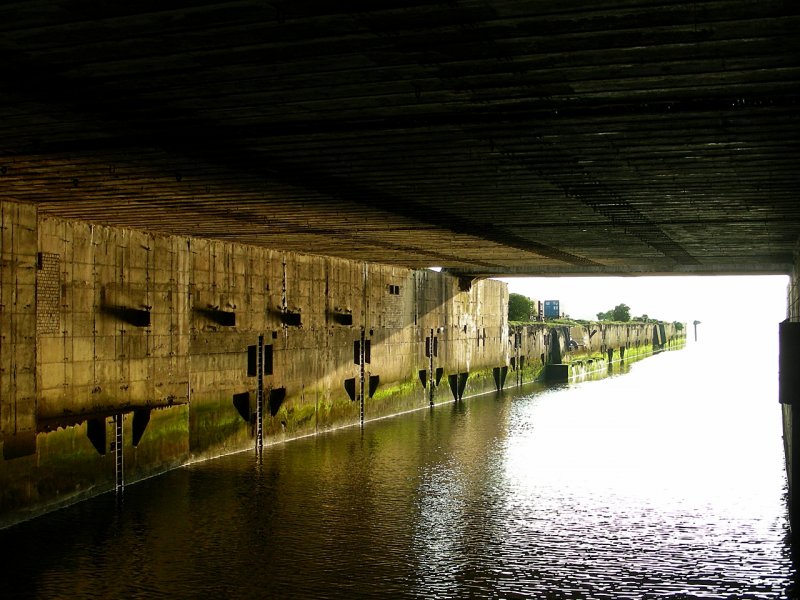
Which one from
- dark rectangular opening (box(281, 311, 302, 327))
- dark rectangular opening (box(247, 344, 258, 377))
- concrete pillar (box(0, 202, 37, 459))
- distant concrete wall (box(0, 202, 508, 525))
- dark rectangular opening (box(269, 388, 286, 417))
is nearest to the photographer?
concrete pillar (box(0, 202, 37, 459))

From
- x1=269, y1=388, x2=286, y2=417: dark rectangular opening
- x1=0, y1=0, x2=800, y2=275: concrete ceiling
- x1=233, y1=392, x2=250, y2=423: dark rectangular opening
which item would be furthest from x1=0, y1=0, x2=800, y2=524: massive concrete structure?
x1=269, y1=388, x2=286, y2=417: dark rectangular opening

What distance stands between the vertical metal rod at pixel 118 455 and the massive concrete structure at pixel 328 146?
50 cm

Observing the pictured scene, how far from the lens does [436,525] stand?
1238cm

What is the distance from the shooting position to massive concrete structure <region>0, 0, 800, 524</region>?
5.10 metres

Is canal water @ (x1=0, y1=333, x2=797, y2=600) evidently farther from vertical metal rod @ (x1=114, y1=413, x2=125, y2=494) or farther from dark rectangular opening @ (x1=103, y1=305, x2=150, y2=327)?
dark rectangular opening @ (x1=103, y1=305, x2=150, y2=327)

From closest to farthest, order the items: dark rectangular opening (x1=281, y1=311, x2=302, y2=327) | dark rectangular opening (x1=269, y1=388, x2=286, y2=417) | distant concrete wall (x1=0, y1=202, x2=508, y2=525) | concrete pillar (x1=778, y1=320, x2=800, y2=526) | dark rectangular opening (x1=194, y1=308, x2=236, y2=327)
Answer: concrete pillar (x1=778, y1=320, x2=800, y2=526)
distant concrete wall (x1=0, y1=202, x2=508, y2=525)
dark rectangular opening (x1=194, y1=308, x2=236, y2=327)
dark rectangular opening (x1=269, y1=388, x2=286, y2=417)
dark rectangular opening (x1=281, y1=311, x2=302, y2=327)

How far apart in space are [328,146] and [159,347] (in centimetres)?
858

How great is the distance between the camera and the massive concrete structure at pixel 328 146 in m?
5.10

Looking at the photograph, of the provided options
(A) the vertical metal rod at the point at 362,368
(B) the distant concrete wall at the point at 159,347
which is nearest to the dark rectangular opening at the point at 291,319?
(B) the distant concrete wall at the point at 159,347

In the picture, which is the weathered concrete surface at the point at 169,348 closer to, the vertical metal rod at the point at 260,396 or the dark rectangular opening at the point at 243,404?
the dark rectangular opening at the point at 243,404

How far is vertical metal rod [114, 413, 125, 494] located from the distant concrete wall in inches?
2.9

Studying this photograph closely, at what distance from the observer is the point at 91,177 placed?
401 inches

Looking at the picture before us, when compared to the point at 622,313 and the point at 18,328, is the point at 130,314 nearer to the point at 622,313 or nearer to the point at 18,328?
the point at 18,328

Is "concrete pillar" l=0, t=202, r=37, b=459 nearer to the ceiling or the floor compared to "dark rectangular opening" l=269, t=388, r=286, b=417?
nearer to the ceiling
